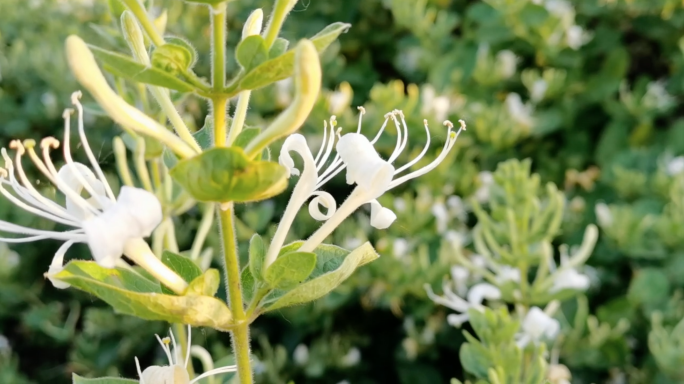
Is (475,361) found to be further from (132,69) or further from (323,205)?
(132,69)

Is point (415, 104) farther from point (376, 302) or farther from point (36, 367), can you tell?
point (36, 367)

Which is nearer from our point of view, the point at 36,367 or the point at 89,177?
the point at 89,177

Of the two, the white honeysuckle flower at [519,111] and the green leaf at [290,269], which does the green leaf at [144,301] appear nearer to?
the green leaf at [290,269]

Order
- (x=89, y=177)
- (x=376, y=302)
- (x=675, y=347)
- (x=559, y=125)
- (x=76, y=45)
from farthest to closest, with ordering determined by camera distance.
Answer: (x=559, y=125), (x=376, y=302), (x=675, y=347), (x=89, y=177), (x=76, y=45)

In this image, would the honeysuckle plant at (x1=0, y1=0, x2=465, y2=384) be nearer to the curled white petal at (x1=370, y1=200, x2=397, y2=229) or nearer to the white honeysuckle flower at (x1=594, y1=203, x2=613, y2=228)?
the curled white petal at (x1=370, y1=200, x2=397, y2=229)

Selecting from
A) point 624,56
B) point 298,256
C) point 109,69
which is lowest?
point 624,56

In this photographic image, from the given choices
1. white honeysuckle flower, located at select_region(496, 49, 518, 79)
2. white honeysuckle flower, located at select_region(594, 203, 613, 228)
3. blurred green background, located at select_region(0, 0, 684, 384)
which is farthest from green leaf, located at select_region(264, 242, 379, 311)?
white honeysuckle flower, located at select_region(496, 49, 518, 79)

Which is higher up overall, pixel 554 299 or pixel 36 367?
pixel 554 299

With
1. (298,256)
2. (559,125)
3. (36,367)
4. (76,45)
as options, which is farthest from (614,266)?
(36,367)
